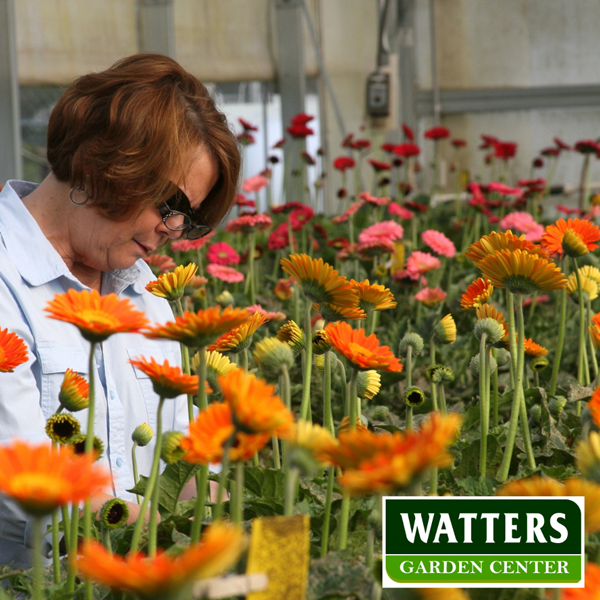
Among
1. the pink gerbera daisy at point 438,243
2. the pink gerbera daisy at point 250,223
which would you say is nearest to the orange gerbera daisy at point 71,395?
the pink gerbera daisy at point 250,223

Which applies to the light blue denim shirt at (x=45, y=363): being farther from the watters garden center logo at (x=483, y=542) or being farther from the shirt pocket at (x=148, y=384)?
the watters garden center logo at (x=483, y=542)

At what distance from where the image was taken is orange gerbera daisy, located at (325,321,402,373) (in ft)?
1.48

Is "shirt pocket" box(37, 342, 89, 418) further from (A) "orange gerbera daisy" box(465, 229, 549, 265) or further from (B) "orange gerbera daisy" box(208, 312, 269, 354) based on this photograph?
(A) "orange gerbera daisy" box(465, 229, 549, 265)

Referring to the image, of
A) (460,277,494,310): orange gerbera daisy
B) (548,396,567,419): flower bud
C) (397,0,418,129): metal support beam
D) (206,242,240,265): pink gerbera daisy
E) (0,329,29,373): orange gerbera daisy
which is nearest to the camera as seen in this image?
(0,329,29,373): orange gerbera daisy

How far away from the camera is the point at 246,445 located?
34cm

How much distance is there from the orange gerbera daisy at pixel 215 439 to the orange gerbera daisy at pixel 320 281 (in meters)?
0.19

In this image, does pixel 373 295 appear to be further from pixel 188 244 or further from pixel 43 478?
pixel 188 244

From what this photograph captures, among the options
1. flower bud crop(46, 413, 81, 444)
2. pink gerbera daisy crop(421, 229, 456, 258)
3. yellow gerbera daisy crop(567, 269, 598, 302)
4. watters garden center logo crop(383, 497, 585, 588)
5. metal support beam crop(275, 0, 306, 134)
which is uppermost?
metal support beam crop(275, 0, 306, 134)

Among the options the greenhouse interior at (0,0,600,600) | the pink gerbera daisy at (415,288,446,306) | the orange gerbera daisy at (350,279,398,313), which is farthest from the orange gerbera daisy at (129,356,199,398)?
the pink gerbera daisy at (415,288,446,306)

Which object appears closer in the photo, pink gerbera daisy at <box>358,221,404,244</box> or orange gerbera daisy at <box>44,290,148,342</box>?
orange gerbera daisy at <box>44,290,148,342</box>

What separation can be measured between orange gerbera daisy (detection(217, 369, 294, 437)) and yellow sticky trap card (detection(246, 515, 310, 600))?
A: 0.15ft

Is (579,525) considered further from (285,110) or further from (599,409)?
(285,110)

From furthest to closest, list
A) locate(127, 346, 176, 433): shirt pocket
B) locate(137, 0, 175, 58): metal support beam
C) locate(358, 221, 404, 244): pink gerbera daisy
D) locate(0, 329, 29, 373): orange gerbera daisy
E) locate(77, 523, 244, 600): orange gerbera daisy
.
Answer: locate(137, 0, 175, 58): metal support beam
locate(358, 221, 404, 244): pink gerbera daisy
locate(127, 346, 176, 433): shirt pocket
locate(0, 329, 29, 373): orange gerbera daisy
locate(77, 523, 244, 600): orange gerbera daisy

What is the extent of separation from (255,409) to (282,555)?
79 mm
